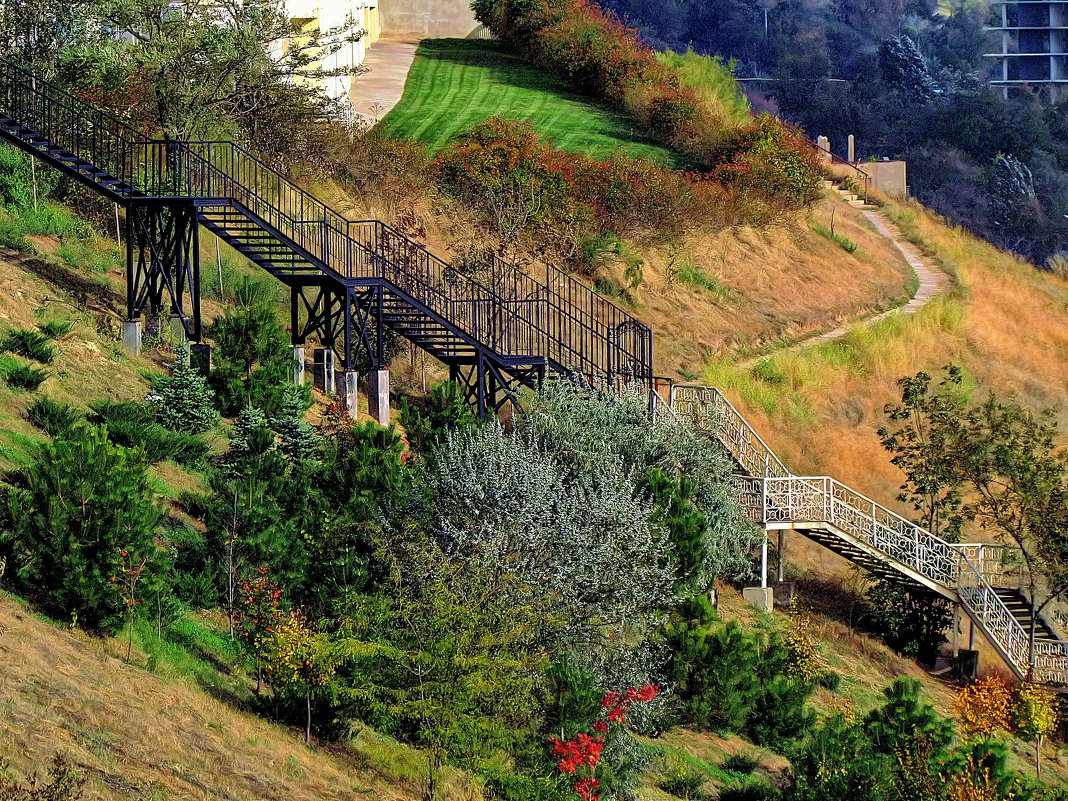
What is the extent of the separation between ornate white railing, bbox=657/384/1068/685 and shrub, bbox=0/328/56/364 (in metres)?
10.4

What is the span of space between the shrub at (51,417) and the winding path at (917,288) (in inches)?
845

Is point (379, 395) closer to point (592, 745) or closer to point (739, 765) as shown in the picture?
point (739, 765)

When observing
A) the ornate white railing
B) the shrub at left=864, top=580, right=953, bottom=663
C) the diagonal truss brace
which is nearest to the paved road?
the diagonal truss brace

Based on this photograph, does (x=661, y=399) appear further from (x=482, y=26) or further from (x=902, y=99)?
(x=902, y=99)

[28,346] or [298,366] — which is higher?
[28,346]

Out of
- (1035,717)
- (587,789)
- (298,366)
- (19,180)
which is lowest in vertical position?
(1035,717)

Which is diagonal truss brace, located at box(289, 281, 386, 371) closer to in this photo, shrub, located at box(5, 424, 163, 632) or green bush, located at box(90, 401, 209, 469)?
green bush, located at box(90, 401, 209, 469)

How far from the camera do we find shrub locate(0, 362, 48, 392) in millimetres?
26406

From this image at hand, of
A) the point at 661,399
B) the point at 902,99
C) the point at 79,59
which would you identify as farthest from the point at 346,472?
the point at 902,99

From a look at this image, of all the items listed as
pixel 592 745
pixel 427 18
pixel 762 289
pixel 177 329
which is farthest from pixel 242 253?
pixel 427 18

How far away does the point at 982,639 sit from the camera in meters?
31.5

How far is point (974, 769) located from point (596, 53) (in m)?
41.0

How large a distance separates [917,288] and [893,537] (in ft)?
73.6

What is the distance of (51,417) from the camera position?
82.1 ft
